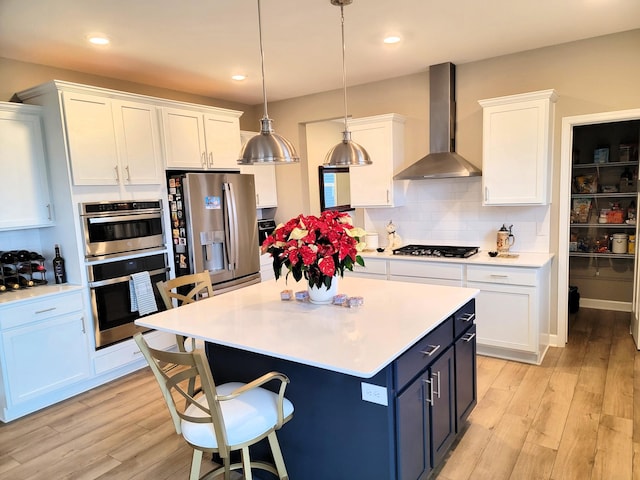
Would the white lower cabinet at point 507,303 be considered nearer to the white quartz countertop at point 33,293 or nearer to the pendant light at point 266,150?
the pendant light at point 266,150

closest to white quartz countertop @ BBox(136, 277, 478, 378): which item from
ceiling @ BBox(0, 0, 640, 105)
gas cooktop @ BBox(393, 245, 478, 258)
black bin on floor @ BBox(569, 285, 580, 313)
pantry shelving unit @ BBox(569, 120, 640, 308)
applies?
gas cooktop @ BBox(393, 245, 478, 258)

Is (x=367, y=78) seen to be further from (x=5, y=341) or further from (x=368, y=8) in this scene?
(x=5, y=341)

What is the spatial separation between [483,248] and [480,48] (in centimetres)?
184

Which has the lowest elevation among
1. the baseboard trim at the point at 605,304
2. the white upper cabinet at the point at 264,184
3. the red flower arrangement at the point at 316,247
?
the baseboard trim at the point at 605,304

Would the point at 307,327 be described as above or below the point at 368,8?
below

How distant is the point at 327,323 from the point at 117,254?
2308 millimetres

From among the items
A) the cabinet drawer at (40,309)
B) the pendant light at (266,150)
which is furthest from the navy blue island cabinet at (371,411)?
the cabinet drawer at (40,309)

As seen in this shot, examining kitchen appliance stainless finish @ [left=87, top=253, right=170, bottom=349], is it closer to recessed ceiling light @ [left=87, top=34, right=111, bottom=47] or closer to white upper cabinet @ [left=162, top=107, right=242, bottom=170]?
white upper cabinet @ [left=162, top=107, right=242, bottom=170]

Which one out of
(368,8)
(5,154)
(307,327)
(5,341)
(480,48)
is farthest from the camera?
(480,48)

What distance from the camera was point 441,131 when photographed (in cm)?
422

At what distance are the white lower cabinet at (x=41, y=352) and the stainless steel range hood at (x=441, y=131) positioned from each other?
3.16 metres

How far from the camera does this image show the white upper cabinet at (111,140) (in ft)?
10.9

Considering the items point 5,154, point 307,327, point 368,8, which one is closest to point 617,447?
point 307,327

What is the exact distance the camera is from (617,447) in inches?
96.8
